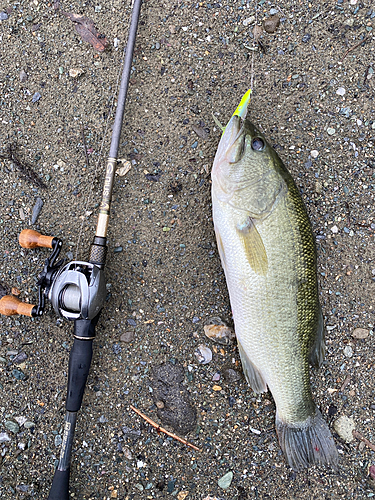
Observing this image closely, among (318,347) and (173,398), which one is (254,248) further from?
(173,398)

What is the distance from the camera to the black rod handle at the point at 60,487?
220 centimetres

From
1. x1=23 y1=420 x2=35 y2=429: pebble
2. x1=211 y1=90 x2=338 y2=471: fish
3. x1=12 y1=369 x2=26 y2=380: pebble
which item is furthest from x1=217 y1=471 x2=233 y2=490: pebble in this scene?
x1=12 y1=369 x2=26 y2=380: pebble

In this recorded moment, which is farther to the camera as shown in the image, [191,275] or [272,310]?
[191,275]

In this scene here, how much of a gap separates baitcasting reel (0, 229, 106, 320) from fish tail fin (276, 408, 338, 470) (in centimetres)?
156

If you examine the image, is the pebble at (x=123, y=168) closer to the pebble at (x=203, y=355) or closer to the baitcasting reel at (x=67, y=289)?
the baitcasting reel at (x=67, y=289)

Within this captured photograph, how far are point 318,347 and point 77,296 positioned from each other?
1.72 meters

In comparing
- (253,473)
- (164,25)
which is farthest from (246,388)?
(164,25)

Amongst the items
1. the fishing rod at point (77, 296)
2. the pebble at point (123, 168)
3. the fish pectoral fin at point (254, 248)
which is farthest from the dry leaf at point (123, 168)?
the fish pectoral fin at point (254, 248)

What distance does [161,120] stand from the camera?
8.58ft

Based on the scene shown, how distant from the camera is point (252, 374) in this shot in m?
2.45

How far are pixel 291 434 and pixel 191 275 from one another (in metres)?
1.34

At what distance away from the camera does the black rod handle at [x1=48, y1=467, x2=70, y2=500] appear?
220 centimetres

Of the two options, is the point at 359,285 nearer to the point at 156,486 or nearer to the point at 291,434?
the point at 291,434

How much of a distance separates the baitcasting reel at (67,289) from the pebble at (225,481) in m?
1.56
